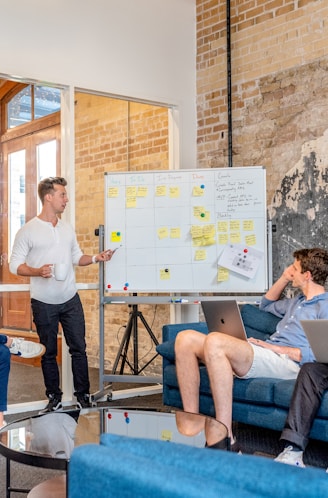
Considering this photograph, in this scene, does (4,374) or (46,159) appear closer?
(4,374)

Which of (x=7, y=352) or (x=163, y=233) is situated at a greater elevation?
(x=163, y=233)

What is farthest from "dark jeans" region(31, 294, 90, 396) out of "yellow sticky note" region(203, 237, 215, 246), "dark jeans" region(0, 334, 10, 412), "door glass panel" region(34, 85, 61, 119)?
"door glass panel" region(34, 85, 61, 119)

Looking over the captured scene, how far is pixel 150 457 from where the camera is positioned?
117 cm

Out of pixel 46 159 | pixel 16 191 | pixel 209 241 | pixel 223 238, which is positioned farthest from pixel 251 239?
pixel 16 191

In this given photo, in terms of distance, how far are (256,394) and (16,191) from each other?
262cm

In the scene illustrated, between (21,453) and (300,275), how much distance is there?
2240 mm

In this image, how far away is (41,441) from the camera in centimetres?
271

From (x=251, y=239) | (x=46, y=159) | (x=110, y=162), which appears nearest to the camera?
(x=251, y=239)

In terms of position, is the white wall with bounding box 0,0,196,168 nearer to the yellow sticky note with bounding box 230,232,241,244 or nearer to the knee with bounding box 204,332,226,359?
the yellow sticky note with bounding box 230,232,241,244

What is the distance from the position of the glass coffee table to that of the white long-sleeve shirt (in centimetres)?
195

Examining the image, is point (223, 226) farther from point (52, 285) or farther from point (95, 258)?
point (52, 285)

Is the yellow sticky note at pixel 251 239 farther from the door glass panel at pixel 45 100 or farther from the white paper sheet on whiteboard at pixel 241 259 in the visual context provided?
the door glass panel at pixel 45 100

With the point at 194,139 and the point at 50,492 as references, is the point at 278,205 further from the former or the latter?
the point at 50,492

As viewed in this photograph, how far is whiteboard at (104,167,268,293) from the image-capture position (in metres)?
5.32
